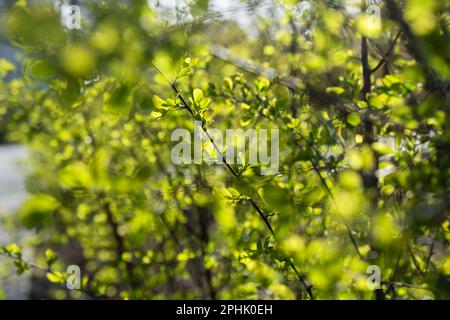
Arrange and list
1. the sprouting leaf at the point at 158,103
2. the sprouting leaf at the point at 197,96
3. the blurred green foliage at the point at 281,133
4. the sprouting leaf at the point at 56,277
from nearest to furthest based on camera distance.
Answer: the blurred green foliage at the point at 281,133 < the sprouting leaf at the point at 158,103 < the sprouting leaf at the point at 197,96 < the sprouting leaf at the point at 56,277

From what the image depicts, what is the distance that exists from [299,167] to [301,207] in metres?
0.36

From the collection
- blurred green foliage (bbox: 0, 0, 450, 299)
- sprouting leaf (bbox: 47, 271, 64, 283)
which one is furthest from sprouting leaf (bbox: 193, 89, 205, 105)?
sprouting leaf (bbox: 47, 271, 64, 283)

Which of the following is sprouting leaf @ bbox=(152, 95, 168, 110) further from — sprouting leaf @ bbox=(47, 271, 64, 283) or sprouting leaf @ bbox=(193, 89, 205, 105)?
sprouting leaf @ bbox=(47, 271, 64, 283)

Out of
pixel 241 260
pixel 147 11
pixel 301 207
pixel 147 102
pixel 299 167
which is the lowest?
pixel 241 260

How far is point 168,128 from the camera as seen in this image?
265 centimetres

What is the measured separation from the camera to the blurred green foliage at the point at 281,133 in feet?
3.65

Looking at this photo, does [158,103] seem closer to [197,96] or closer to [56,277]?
[197,96]

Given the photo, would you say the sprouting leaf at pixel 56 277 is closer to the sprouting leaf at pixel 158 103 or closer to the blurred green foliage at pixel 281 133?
the blurred green foliage at pixel 281 133

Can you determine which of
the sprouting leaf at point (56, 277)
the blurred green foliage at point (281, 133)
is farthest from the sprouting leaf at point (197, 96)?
the sprouting leaf at point (56, 277)

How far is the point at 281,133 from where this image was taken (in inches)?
83.0

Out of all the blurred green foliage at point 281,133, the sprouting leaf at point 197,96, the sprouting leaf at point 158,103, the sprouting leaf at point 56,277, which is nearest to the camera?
the blurred green foliage at point 281,133

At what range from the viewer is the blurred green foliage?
43.8 inches
